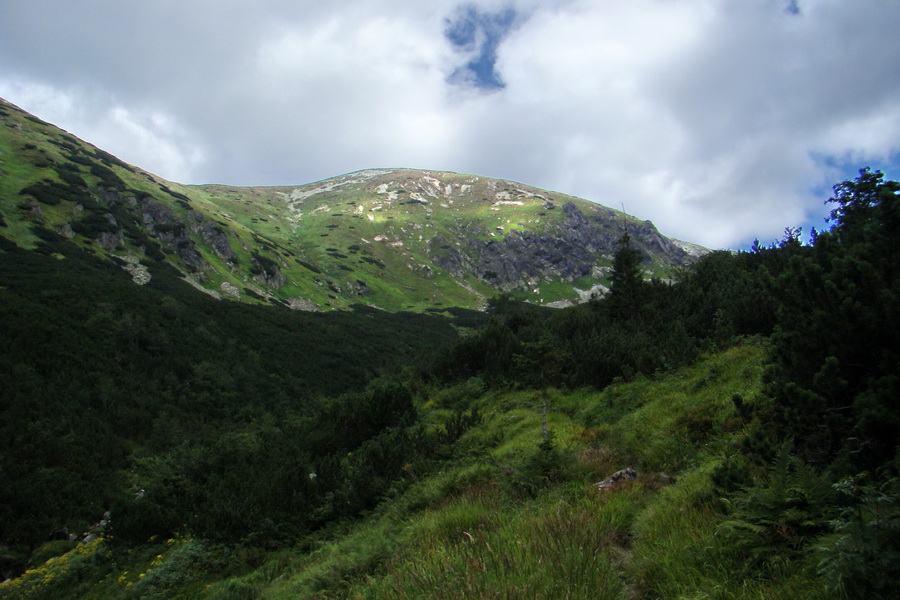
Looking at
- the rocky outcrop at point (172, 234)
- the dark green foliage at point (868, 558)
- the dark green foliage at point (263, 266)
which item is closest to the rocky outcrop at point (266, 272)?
the dark green foliage at point (263, 266)

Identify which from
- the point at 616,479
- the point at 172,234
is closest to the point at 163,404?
the point at 616,479

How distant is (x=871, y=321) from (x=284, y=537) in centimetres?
1033

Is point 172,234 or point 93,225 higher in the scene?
point 172,234

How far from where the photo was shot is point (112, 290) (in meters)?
38.7

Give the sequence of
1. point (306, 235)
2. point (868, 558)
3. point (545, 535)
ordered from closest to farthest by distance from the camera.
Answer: point (868, 558) → point (545, 535) → point (306, 235)

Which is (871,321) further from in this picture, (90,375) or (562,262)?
(562,262)

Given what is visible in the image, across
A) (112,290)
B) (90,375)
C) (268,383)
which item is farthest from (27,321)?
(268,383)

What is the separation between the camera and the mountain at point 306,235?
54812 millimetres

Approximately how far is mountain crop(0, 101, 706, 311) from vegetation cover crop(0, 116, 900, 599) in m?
34.3

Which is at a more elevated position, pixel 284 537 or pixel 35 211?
pixel 35 211

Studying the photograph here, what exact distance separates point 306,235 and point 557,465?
5682 inches

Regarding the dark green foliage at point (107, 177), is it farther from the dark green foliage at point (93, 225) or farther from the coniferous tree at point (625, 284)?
the coniferous tree at point (625, 284)

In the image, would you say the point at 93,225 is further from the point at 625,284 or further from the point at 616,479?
the point at 616,479

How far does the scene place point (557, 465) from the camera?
6336 millimetres
